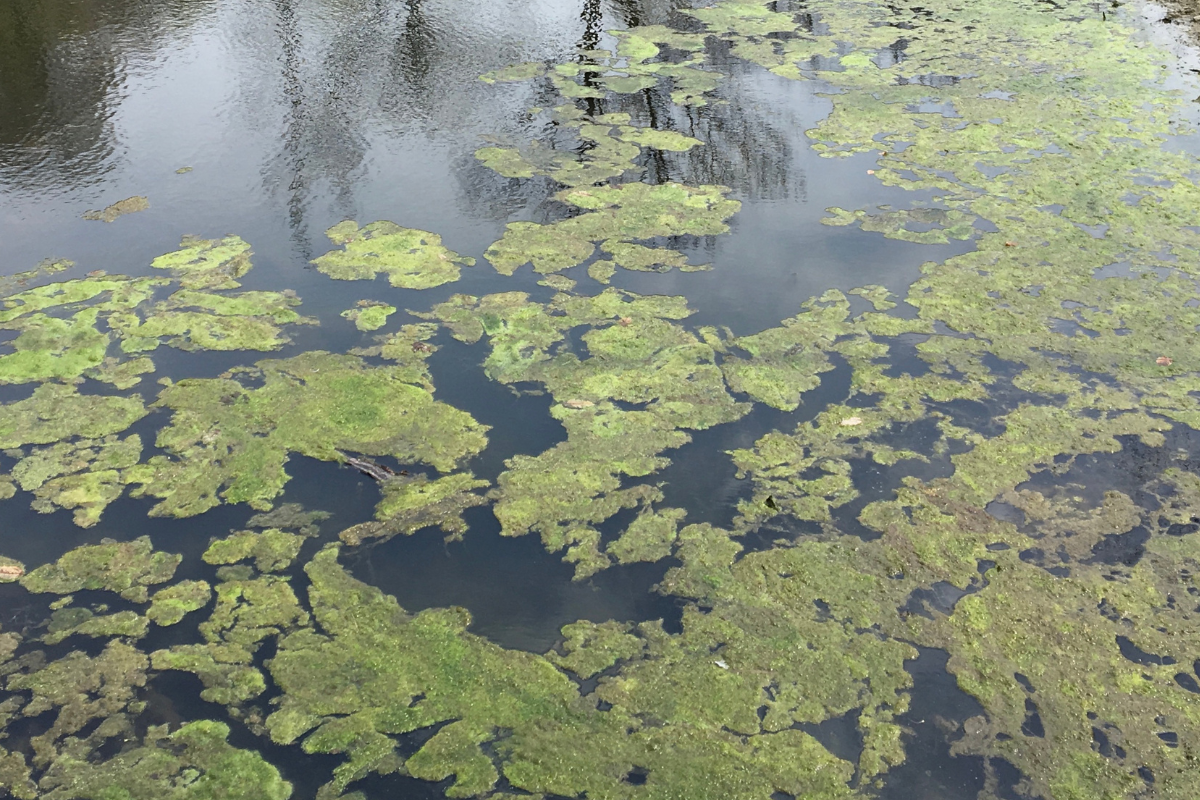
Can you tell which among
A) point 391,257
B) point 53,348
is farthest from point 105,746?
point 391,257

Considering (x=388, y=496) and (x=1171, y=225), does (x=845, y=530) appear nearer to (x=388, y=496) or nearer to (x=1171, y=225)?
(x=388, y=496)

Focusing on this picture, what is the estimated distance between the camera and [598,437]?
176 inches

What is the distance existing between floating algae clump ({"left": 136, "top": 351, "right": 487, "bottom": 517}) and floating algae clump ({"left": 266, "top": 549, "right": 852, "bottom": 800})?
3.23 ft

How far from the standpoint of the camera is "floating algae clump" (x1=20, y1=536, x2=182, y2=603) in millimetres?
3738

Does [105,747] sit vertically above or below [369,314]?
below

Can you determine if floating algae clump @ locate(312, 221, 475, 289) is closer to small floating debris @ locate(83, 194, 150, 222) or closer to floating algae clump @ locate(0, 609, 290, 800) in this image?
small floating debris @ locate(83, 194, 150, 222)

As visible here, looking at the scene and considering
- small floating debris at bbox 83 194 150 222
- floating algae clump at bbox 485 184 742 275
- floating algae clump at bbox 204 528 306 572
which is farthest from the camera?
small floating debris at bbox 83 194 150 222

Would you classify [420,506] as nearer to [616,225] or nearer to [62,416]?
[62,416]

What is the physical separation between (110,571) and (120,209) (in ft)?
11.7

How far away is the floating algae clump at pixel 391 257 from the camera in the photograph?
225 inches

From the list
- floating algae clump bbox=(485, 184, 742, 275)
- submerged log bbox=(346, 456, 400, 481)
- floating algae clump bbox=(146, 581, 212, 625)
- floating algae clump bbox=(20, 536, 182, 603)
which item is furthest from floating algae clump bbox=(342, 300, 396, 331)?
floating algae clump bbox=(146, 581, 212, 625)

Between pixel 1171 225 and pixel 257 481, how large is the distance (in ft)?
18.9

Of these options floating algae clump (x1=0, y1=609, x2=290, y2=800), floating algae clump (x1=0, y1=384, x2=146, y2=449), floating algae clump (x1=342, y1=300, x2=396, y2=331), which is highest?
floating algae clump (x1=342, y1=300, x2=396, y2=331)

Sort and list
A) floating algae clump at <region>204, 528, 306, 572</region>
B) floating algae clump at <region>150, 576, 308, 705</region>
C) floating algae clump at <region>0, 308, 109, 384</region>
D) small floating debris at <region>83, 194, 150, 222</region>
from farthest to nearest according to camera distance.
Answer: small floating debris at <region>83, 194, 150, 222</region> → floating algae clump at <region>0, 308, 109, 384</region> → floating algae clump at <region>204, 528, 306, 572</region> → floating algae clump at <region>150, 576, 308, 705</region>
